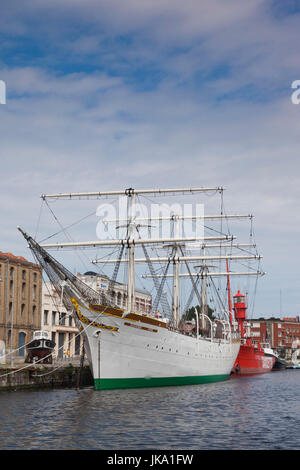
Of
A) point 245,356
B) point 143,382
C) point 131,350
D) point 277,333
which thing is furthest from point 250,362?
point 277,333

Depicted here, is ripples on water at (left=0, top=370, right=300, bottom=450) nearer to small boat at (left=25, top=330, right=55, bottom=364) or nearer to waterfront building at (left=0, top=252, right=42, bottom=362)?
small boat at (left=25, top=330, right=55, bottom=364)

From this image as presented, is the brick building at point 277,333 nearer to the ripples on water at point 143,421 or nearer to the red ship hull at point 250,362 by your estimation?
the red ship hull at point 250,362

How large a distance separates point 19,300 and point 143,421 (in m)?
53.2

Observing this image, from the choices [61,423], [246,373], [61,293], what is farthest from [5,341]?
[61,423]

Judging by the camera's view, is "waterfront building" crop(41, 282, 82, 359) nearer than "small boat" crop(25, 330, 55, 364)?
No

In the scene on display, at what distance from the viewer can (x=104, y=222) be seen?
6356 centimetres

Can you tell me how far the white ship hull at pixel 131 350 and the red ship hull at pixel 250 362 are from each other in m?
39.0

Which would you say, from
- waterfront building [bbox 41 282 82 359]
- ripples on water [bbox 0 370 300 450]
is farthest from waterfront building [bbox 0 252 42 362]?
ripples on water [bbox 0 370 300 450]

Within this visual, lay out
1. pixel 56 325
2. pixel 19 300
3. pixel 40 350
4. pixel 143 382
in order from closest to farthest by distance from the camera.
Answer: pixel 143 382 < pixel 40 350 < pixel 19 300 < pixel 56 325

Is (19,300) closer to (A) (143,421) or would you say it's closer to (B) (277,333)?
(A) (143,421)

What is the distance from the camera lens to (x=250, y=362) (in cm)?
9481

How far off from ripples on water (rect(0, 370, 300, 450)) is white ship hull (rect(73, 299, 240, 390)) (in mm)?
2364

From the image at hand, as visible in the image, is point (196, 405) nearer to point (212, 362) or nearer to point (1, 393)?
point (1, 393)

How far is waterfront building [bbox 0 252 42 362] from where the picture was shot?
75.0 meters
